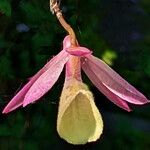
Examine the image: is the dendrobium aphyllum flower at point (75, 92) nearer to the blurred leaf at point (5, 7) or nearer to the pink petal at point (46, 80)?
the pink petal at point (46, 80)

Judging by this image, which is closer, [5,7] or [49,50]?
[5,7]

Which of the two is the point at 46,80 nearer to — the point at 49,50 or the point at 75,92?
the point at 75,92

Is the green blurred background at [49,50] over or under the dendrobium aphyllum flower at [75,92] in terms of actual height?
under

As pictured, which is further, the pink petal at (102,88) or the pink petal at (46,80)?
the pink petal at (102,88)

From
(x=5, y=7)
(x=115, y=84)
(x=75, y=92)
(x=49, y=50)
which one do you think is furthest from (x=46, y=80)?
(x=49, y=50)

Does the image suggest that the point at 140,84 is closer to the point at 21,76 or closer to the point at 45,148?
the point at 45,148

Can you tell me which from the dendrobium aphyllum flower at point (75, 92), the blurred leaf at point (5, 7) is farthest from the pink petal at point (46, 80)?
the blurred leaf at point (5, 7)

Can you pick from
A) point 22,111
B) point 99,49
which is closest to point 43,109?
point 22,111
